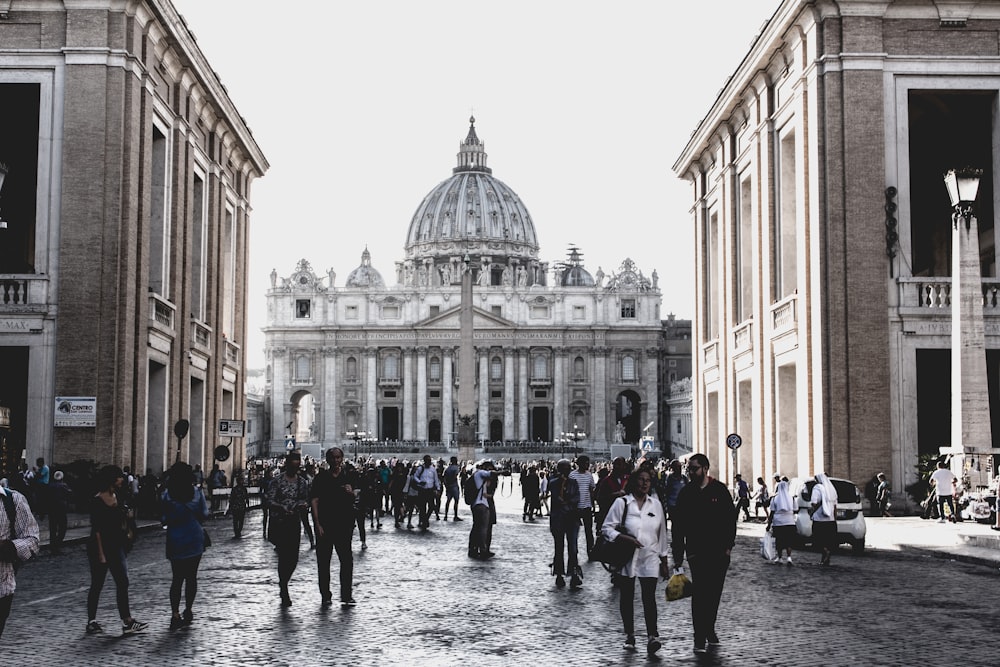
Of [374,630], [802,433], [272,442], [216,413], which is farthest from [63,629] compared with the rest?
[272,442]

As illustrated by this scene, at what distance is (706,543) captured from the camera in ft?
34.9

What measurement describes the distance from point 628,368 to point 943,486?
10077 centimetres

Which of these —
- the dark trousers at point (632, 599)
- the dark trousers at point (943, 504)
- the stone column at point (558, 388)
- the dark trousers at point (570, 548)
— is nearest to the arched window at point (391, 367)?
the stone column at point (558, 388)

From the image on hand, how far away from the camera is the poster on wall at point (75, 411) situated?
86.2 feet

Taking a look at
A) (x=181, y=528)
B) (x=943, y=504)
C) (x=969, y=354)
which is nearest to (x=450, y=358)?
(x=943, y=504)

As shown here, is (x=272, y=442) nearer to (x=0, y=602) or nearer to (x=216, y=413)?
(x=216, y=413)

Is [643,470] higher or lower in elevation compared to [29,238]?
lower

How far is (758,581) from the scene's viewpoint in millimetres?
16344

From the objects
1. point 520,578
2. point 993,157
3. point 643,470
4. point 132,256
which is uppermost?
point 993,157

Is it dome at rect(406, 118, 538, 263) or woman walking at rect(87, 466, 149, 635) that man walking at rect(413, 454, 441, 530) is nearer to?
woman walking at rect(87, 466, 149, 635)

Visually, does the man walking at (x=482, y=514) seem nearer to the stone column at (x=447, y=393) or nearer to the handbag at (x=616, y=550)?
the handbag at (x=616, y=550)

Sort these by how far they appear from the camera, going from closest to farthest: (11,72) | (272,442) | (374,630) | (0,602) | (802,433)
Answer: (0,602) → (374,630) → (11,72) → (802,433) → (272,442)

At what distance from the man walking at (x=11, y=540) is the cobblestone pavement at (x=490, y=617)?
168cm

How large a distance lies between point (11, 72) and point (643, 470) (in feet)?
69.1
